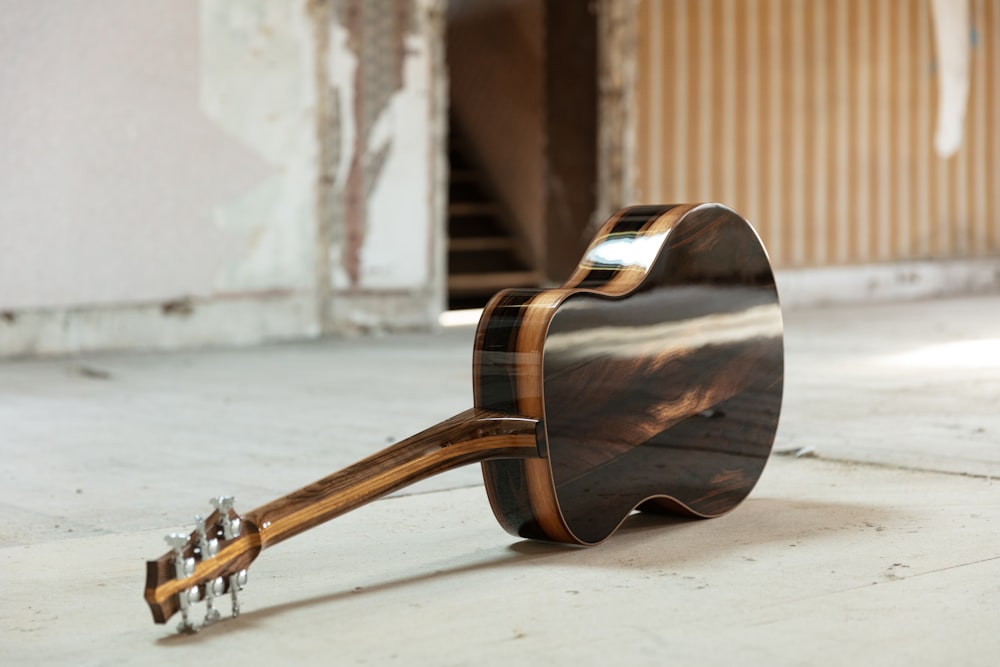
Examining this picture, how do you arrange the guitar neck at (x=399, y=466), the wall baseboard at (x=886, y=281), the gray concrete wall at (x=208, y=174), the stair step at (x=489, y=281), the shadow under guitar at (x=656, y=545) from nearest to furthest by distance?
1. the guitar neck at (x=399, y=466)
2. the shadow under guitar at (x=656, y=545)
3. the gray concrete wall at (x=208, y=174)
4. the stair step at (x=489, y=281)
5. the wall baseboard at (x=886, y=281)

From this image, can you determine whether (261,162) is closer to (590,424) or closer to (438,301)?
(438,301)

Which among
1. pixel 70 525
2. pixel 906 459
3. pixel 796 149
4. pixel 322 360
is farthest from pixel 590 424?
pixel 796 149

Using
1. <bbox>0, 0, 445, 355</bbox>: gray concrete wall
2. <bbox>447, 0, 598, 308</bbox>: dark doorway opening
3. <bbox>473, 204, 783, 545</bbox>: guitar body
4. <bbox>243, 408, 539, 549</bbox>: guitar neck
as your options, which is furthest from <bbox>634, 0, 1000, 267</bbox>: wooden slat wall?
<bbox>243, 408, 539, 549</bbox>: guitar neck

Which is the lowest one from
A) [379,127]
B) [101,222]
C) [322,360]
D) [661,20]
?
[322,360]

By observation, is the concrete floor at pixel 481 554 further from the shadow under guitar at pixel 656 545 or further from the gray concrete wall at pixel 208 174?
the gray concrete wall at pixel 208 174

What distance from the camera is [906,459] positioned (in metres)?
2.79

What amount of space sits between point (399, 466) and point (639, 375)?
0.44 meters

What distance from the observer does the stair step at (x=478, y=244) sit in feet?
25.3

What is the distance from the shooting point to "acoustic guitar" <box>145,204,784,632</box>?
1.82 metres

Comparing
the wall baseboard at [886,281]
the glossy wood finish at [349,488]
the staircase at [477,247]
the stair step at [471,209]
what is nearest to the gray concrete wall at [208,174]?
the staircase at [477,247]

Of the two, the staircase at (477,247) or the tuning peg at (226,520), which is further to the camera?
the staircase at (477,247)

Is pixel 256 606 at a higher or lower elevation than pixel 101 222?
lower

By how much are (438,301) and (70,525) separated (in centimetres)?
396

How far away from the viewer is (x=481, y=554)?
78.8 inches
